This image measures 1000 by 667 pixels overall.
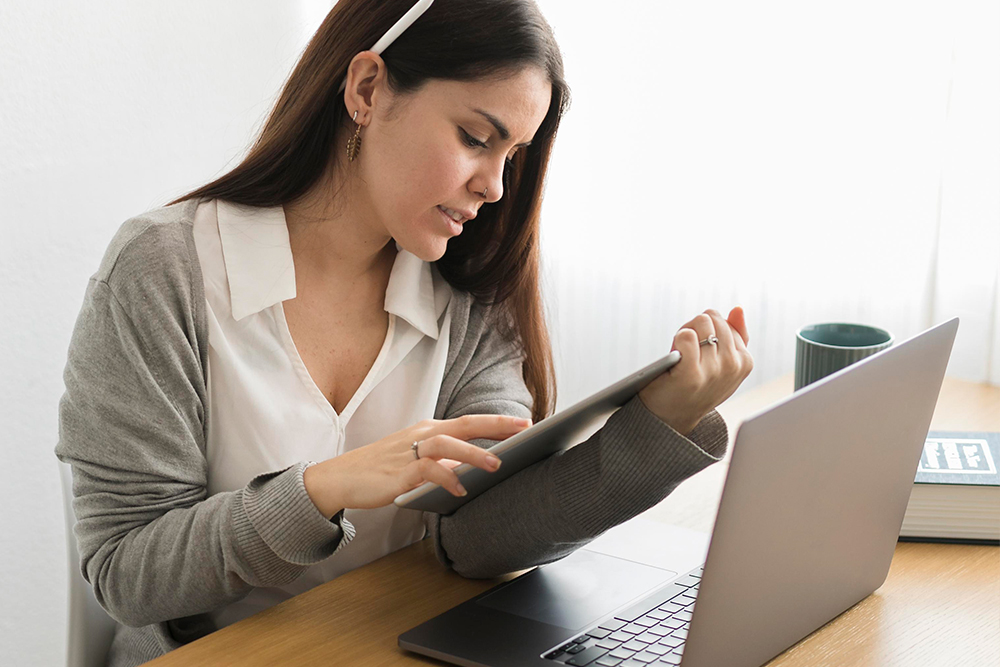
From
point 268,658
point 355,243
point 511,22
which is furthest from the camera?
point 355,243

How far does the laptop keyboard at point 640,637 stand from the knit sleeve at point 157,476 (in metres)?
Answer: 0.25

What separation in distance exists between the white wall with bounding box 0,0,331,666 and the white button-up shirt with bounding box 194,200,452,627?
907mm

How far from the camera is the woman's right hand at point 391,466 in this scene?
2.94 ft

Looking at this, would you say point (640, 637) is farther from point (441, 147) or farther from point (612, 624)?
point (441, 147)

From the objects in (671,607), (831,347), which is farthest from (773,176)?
(671,607)

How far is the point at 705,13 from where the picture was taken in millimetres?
2434

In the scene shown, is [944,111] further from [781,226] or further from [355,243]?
[355,243]

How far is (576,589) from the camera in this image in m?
1.00

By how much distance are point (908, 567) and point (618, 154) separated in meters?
1.76

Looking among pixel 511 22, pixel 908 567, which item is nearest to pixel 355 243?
pixel 511 22

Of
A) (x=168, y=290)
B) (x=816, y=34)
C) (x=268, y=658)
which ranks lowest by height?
(x=268, y=658)

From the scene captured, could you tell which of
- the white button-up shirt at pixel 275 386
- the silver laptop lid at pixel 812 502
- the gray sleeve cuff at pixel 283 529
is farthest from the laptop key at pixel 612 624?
the white button-up shirt at pixel 275 386

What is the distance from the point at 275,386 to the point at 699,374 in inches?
19.3

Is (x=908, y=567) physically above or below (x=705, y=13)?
below
